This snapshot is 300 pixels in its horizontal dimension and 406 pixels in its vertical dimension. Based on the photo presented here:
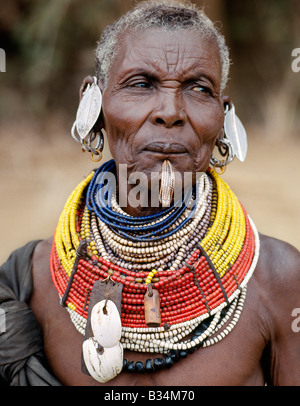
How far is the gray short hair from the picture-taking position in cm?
218

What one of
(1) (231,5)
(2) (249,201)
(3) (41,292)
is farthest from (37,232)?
(1) (231,5)

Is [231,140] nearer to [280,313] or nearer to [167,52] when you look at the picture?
[167,52]

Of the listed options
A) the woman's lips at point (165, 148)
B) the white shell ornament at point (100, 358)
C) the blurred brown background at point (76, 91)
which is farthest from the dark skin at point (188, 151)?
the blurred brown background at point (76, 91)

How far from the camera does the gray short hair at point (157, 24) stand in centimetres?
218

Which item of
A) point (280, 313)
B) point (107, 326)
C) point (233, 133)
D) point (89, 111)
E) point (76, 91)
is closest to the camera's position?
point (107, 326)

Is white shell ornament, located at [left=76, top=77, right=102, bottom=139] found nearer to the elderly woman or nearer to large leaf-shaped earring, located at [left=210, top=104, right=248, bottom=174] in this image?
the elderly woman

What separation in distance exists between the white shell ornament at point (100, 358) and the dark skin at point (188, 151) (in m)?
0.14

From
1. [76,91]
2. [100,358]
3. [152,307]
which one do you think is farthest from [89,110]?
[76,91]

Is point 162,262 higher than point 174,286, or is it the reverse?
point 162,262

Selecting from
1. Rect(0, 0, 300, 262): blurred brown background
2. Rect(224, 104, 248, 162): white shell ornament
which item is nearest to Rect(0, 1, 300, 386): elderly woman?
Rect(224, 104, 248, 162): white shell ornament

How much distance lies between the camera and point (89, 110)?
7.84ft

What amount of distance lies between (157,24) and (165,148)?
581 mm

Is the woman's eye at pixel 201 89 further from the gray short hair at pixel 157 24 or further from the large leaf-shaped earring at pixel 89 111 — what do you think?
the large leaf-shaped earring at pixel 89 111

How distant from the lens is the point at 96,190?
8.25 ft
